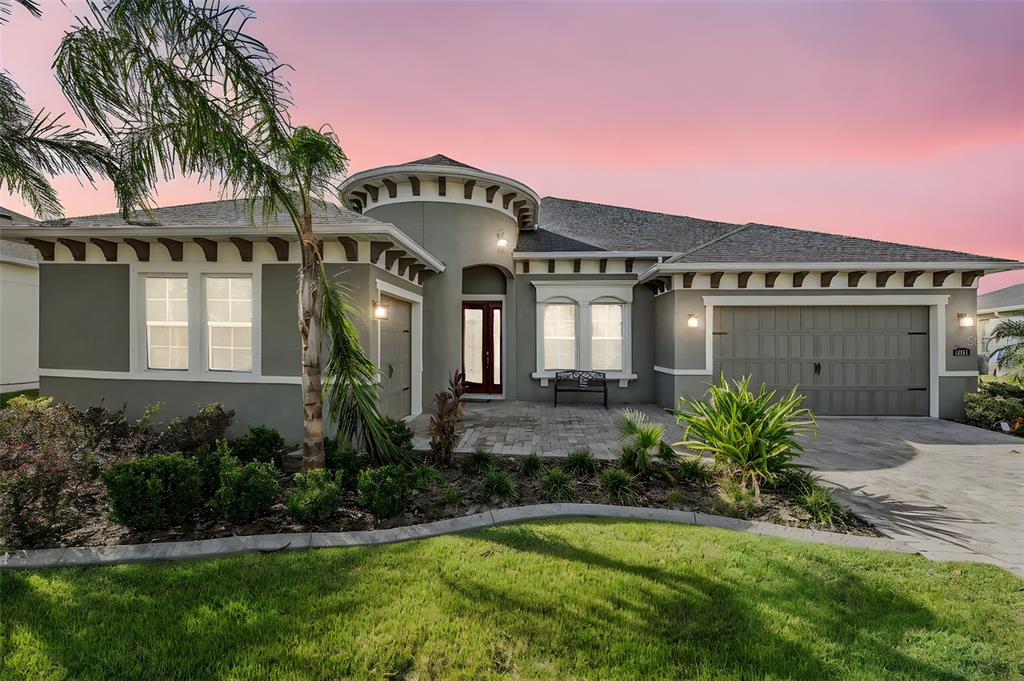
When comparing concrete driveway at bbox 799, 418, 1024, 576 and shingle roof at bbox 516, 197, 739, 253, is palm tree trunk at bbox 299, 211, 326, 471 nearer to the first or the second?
concrete driveway at bbox 799, 418, 1024, 576

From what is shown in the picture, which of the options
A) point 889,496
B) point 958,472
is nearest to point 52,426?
point 889,496

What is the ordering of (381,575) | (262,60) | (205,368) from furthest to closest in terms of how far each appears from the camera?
(205,368) → (262,60) → (381,575)

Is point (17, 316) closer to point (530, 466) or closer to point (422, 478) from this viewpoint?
point (422, 478)

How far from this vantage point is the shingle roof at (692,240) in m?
9.30

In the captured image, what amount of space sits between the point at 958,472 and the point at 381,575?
7.57 m

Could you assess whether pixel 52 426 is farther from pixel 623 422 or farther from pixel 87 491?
pixel 623 422

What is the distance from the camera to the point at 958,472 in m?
5.63

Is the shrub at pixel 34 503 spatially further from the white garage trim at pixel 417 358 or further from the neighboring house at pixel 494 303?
the white garage trim at pixel 417 358

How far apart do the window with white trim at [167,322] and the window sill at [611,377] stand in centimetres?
749

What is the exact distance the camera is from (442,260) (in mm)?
9695

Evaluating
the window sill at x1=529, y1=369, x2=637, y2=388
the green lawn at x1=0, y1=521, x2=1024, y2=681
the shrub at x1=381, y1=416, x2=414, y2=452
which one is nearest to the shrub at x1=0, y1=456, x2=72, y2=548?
the green lawn at x1=0, y1=521, x2=1024, y2=681

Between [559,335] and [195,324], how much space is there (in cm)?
790

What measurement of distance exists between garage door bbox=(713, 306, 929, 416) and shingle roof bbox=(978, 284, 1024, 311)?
15.7 metres

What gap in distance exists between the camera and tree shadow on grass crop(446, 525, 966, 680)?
222 cm
